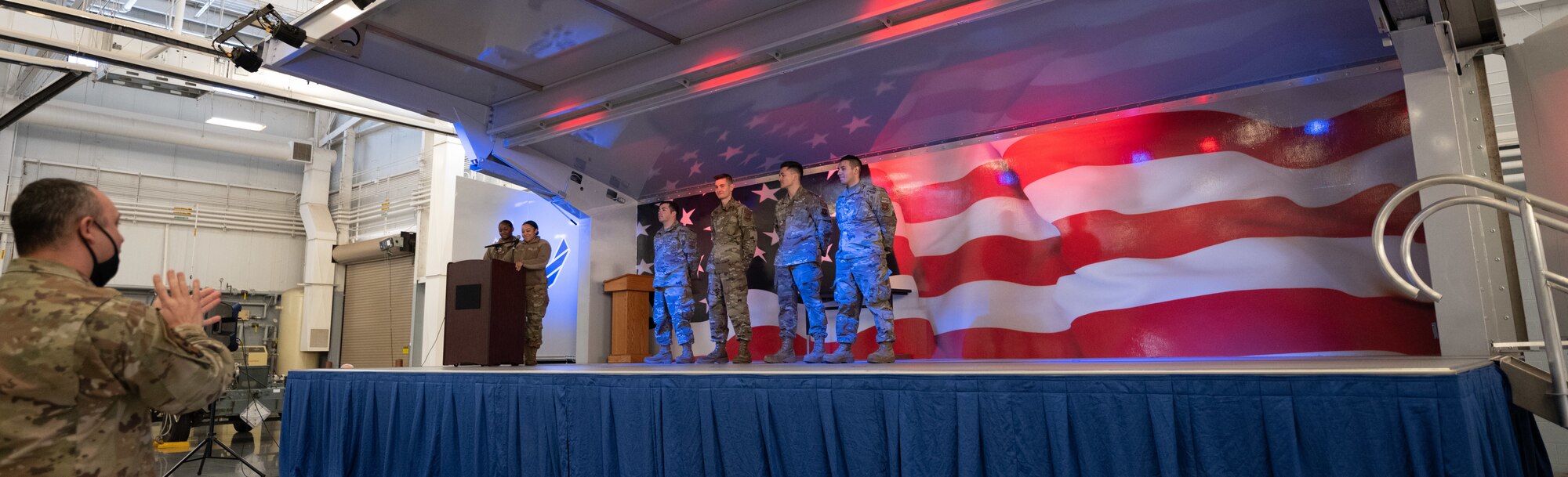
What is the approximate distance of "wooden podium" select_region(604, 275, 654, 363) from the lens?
294 inches

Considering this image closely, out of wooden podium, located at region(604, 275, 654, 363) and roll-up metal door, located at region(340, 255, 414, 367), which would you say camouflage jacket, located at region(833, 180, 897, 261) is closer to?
wooden podium, located at region(604, 275, 654, 363)

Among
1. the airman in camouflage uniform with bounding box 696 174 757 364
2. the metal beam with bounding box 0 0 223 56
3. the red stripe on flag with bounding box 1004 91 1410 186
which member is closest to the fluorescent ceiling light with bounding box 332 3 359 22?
the metal beam with bounding box 0 0 223 56

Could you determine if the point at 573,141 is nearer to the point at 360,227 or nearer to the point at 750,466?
the point at 750,466

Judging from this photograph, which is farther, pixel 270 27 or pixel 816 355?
pixel 816 355

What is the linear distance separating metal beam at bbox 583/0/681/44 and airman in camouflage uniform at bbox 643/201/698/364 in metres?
1.60

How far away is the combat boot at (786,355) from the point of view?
5.80 meters

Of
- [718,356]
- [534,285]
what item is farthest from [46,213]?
[534,285]

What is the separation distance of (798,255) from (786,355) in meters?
0.75

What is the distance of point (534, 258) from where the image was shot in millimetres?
6754

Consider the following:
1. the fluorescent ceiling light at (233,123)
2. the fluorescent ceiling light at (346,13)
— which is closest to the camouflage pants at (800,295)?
the fluorescent ceiling light at (346,13)

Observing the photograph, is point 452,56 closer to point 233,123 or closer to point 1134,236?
point 1134,236

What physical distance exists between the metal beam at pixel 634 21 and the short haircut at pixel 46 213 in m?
3.31

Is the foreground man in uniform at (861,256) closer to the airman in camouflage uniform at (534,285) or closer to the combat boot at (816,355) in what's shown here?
the combat boot at (816,355)

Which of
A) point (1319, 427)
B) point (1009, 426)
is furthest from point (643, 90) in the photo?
point (1319, 427)
